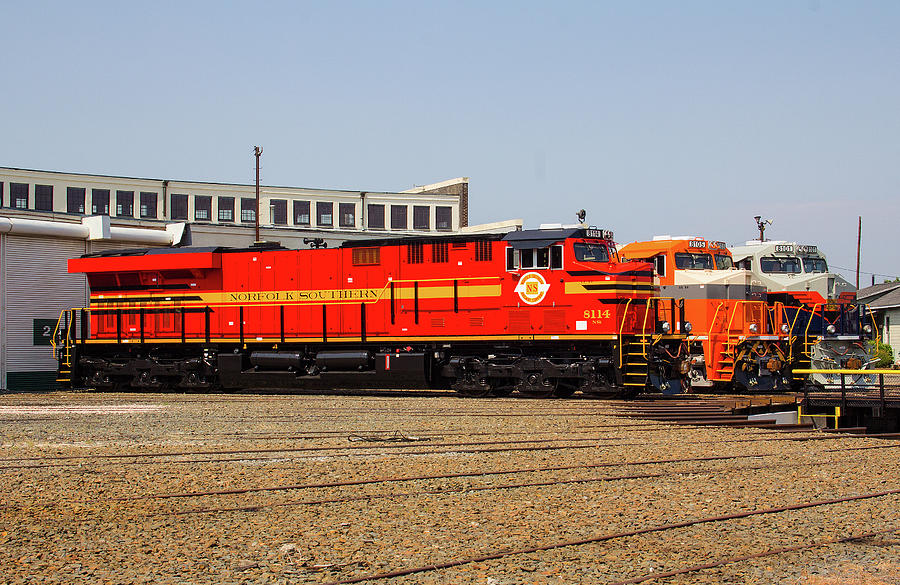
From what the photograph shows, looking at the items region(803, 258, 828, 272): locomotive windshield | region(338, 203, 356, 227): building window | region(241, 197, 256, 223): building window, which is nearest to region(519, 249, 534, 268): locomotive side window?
region(803, 258, 828, 272): locomotive windshield

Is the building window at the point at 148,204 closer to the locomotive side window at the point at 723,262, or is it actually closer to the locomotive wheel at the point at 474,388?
the locomotive wheel at the point at 474,388

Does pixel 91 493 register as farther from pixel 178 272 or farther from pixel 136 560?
pixel 178 272

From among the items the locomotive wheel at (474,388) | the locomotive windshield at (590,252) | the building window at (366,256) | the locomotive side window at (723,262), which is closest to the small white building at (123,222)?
the building window at (366,256)

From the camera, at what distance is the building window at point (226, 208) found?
212ft

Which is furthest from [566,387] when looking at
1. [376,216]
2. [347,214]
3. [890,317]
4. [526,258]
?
[347,214]

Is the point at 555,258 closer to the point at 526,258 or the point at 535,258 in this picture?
the point at 535,258

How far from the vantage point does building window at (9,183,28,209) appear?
58531 mm

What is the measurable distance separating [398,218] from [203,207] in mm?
14363

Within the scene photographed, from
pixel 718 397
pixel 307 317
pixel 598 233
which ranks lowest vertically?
pixel 718 397

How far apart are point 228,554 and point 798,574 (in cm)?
358

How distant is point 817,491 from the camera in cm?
807

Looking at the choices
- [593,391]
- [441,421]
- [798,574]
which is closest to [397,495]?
[798,574]

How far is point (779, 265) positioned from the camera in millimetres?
21656

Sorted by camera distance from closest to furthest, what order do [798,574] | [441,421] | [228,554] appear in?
[798,574] → [228,554] → [441,421]
